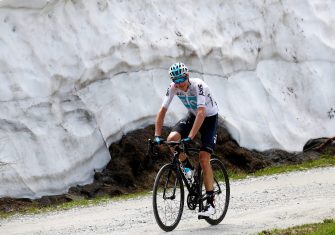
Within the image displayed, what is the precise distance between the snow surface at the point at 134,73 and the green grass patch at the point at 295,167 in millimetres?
1012

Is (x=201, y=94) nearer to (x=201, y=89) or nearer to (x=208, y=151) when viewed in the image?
(x=201, y=89)

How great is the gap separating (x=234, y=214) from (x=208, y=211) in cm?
143

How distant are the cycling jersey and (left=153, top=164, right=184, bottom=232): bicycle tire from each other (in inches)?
32.4

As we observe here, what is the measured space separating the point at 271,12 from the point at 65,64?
6659 mm

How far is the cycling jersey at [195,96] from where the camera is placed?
10.9m

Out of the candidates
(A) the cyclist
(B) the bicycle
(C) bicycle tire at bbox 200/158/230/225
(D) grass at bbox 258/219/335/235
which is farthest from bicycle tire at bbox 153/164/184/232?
(D) grass at bbox 258/219/335/235

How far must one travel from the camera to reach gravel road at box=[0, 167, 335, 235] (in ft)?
36.6

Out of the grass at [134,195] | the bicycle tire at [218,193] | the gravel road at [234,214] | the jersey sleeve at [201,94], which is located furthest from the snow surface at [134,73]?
the jersey sleeve at [201,94]

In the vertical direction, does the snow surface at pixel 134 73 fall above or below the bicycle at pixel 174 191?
above

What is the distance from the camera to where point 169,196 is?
10.8m

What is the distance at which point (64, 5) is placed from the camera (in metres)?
18.3

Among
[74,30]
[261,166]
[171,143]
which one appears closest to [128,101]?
[74,30]

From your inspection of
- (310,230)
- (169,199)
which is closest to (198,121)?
(169,199)

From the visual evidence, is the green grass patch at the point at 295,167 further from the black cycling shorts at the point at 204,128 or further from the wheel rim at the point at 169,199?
the wheel rim at the point at 169,199
